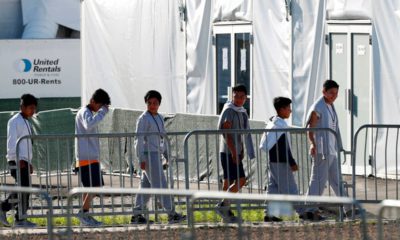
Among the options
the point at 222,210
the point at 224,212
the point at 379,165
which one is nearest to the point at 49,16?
the point at 379,165

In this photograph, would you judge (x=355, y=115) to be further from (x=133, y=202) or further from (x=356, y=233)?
(x=356, y=233)

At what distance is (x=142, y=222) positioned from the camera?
15.6m

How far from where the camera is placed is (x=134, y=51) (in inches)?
979

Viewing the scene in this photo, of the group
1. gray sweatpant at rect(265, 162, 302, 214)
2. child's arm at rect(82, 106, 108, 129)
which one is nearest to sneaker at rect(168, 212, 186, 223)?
gray sweatpant at rect(265, 162, 302, 214)

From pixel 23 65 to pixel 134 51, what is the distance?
1386 cm

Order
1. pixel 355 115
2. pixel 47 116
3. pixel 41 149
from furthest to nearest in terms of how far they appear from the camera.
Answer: pixel 47 116 < pixel 41 149 < pixel 355 115

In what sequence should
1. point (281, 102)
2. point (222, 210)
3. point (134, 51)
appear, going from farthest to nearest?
point (134, 51), point (281, 102), point (222, 210)

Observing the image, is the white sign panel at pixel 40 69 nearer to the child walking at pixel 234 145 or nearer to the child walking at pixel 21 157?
the child walking at pixel 21 157

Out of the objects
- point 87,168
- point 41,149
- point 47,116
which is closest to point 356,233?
point 87,168

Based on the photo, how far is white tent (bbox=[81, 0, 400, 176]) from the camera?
19516mm

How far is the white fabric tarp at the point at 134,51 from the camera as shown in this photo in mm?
23719

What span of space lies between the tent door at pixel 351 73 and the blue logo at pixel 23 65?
751 inches

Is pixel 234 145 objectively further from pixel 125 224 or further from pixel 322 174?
pixel 125 224

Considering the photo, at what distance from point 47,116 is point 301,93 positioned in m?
5.93
